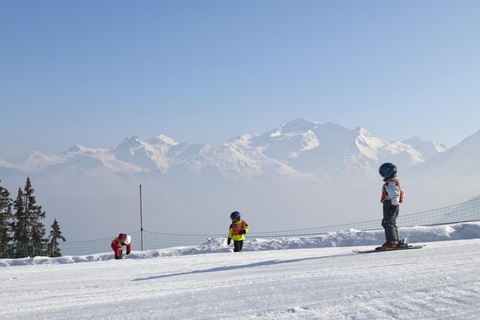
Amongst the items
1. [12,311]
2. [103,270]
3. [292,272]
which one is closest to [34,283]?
[103,270]

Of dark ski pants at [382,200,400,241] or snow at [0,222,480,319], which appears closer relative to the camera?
snow at [0,222,480,319]

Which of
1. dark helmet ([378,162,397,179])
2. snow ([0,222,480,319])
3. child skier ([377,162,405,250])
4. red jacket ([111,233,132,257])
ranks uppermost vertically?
dark helmet ([378,162,397,179])

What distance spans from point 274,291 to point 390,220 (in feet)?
15.7

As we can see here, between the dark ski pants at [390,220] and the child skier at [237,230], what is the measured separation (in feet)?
20.2

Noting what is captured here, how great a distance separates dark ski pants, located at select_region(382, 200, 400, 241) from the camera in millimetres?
9180

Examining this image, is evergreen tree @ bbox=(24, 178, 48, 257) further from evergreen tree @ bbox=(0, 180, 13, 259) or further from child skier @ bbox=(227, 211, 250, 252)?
child skier @ bbox=(227, 211, 250, 252)

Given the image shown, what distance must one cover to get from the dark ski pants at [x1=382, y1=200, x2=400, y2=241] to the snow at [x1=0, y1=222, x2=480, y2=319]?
1.42 metres

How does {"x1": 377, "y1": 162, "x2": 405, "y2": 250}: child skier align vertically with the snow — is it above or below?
above

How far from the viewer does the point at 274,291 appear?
16.8ft

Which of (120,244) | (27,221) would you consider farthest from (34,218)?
(120,244)

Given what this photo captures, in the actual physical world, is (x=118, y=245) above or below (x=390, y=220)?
below

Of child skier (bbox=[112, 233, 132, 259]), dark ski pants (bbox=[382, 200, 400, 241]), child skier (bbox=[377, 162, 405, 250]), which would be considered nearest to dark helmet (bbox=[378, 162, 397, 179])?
child skier (bbox=[377, 162, 405, 250])

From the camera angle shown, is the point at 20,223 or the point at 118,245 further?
the point at 20,223

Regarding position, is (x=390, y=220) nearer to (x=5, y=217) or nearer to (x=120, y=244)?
(x=120, y=244)
